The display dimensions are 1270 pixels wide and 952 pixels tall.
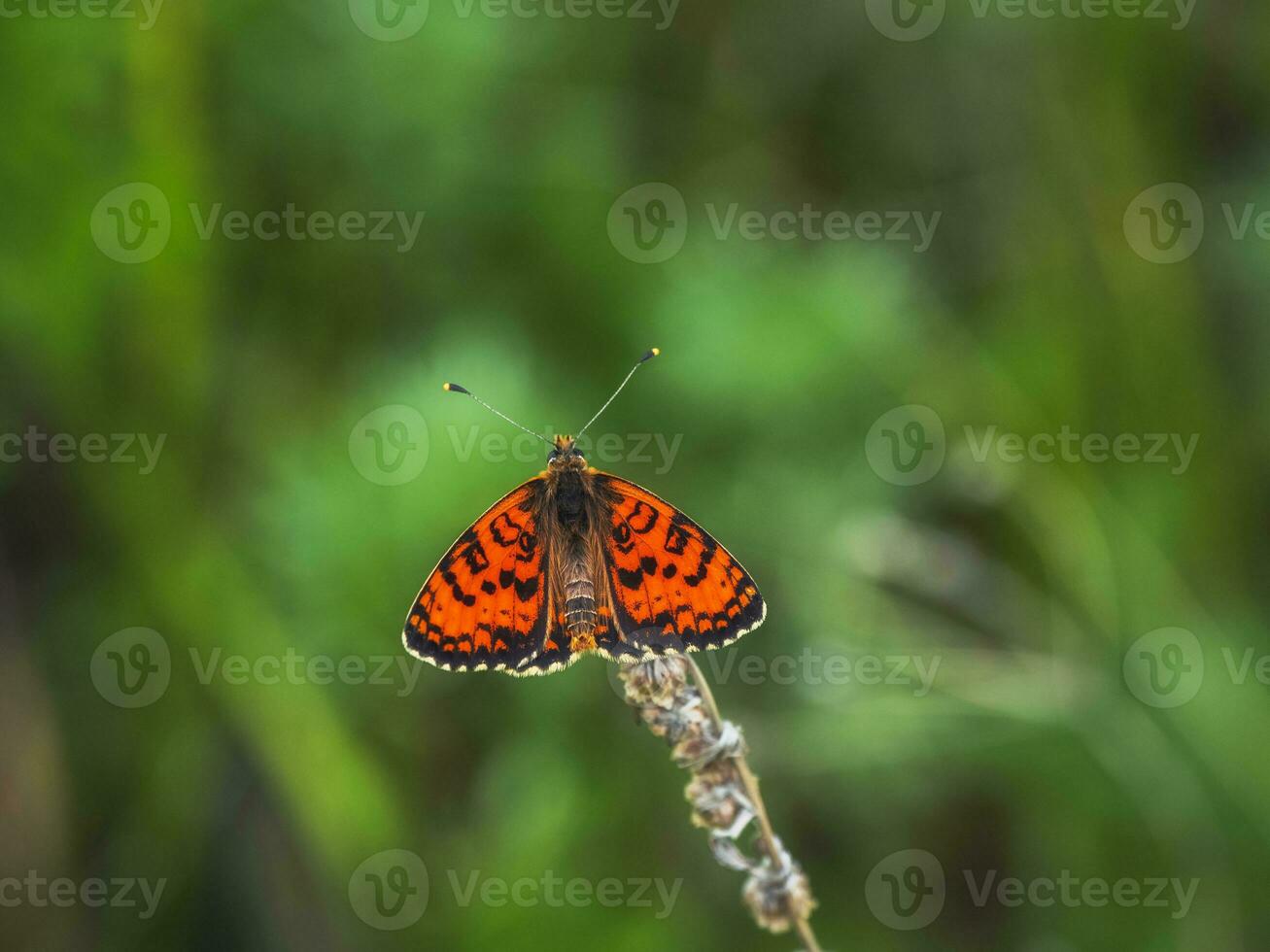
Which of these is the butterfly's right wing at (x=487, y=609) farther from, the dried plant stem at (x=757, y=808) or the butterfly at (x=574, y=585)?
the dried plant stem at (x=757, y=808)

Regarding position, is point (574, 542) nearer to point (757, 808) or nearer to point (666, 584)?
point (666, 584)

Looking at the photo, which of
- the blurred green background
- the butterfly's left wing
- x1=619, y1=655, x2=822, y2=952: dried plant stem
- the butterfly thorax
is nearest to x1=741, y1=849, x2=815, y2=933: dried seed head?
x1=619, y1=655, x2=822, y2=952: dried plant stem

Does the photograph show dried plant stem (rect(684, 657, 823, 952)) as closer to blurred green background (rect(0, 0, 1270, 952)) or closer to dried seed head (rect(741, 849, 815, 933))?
dried seed head (rect(741, 849, 815, 933))

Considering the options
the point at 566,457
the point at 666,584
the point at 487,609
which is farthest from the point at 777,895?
the point at 566,457

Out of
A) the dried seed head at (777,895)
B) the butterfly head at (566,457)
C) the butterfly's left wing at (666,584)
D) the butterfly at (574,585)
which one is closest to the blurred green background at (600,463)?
the butterfly head at (566,457)

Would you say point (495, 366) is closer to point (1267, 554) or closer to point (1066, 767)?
point (1066, 767)
